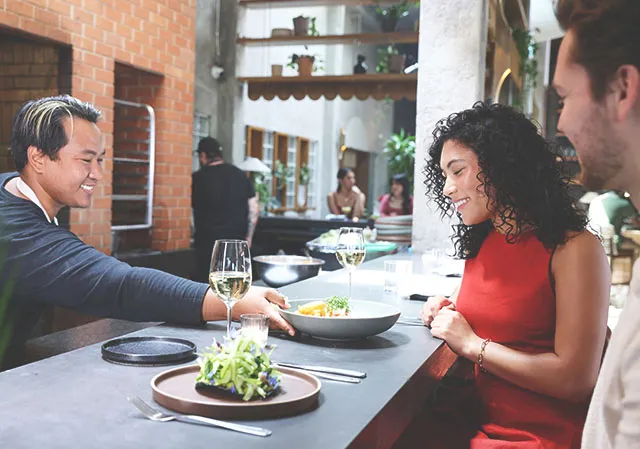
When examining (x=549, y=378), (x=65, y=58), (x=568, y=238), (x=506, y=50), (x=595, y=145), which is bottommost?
(x=549, y=378)

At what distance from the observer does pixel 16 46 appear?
4.21m

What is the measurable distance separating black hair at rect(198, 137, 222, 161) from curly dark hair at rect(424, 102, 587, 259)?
395 centimetres

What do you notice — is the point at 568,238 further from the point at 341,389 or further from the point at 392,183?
the point at 392,183

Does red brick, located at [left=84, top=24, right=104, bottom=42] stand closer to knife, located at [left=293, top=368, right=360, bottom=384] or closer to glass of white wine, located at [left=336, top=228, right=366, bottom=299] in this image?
glass of white wine, located at [left=336, top=228, right=366, bottom=299]

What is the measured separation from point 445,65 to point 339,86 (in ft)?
12.3

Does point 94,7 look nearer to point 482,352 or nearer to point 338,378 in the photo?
point 482,352

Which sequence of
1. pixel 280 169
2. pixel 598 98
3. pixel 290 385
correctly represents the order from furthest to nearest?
pixel 280 169, pixel 290 385, pixel 598 98

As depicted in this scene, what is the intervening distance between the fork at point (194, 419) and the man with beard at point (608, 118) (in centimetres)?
47

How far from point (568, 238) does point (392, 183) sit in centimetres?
705

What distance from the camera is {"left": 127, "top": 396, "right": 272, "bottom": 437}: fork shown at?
42.1 inches

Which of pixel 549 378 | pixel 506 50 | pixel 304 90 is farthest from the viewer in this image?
pixel 304 90

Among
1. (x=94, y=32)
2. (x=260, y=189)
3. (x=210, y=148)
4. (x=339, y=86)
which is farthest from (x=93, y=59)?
(x=260, y=189)

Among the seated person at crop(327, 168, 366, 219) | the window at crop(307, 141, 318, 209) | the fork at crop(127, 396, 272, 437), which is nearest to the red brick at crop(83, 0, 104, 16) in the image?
the fork at crop(127, 396, 272, 437)

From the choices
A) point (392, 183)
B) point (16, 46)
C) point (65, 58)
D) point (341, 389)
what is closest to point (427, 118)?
point (65, 58)
